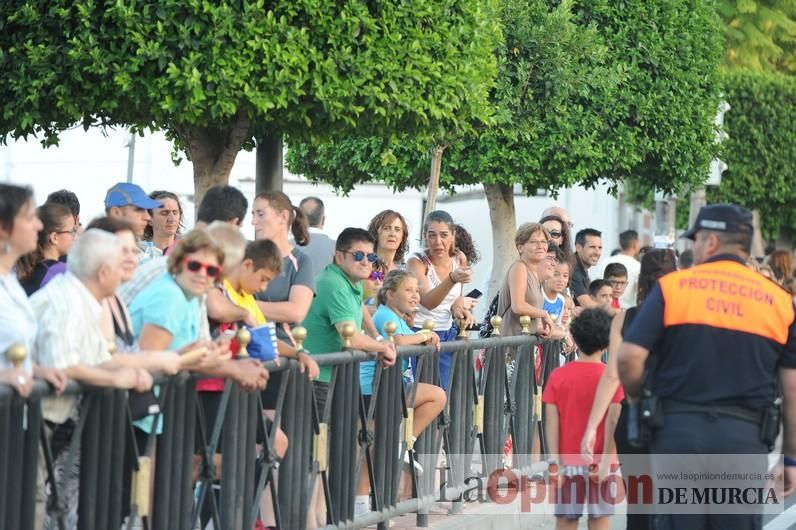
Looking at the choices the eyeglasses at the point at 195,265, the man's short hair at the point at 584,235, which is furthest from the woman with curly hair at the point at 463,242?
the eyeglasses at the point at 195,265

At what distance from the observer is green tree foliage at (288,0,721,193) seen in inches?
727

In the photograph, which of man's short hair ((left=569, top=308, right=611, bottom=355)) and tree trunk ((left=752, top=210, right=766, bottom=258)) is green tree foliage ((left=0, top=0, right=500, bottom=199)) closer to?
man's short hair ((left=569, top=308, right=611, bottom=355))

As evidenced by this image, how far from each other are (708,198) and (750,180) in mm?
1223

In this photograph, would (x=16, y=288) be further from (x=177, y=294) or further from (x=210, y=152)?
(x=210, y=152)

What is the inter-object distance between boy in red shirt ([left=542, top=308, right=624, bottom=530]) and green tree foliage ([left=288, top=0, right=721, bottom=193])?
28.2 ft

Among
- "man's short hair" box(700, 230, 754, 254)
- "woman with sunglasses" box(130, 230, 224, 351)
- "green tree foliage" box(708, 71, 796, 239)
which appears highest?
"green tree foliage" box(708, 71, 796, 239)

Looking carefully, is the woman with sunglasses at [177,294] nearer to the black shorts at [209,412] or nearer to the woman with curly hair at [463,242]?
the black shorts at [209,412]

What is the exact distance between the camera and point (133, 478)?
6297 mm

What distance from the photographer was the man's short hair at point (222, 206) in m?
7.97

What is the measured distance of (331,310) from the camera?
29.3 feet

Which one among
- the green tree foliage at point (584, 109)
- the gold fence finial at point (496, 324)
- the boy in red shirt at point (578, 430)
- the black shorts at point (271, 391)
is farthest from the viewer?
the green tree foliage at point (584, 109)

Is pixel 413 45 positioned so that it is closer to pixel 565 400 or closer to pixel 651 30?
pixel 565 400

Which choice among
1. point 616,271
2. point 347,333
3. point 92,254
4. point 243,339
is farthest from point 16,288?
point 616,271

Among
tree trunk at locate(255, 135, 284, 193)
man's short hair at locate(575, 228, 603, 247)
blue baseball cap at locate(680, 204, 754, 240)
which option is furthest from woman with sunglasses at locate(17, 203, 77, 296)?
man's short hair at locate(575, 228, 603, 247)
